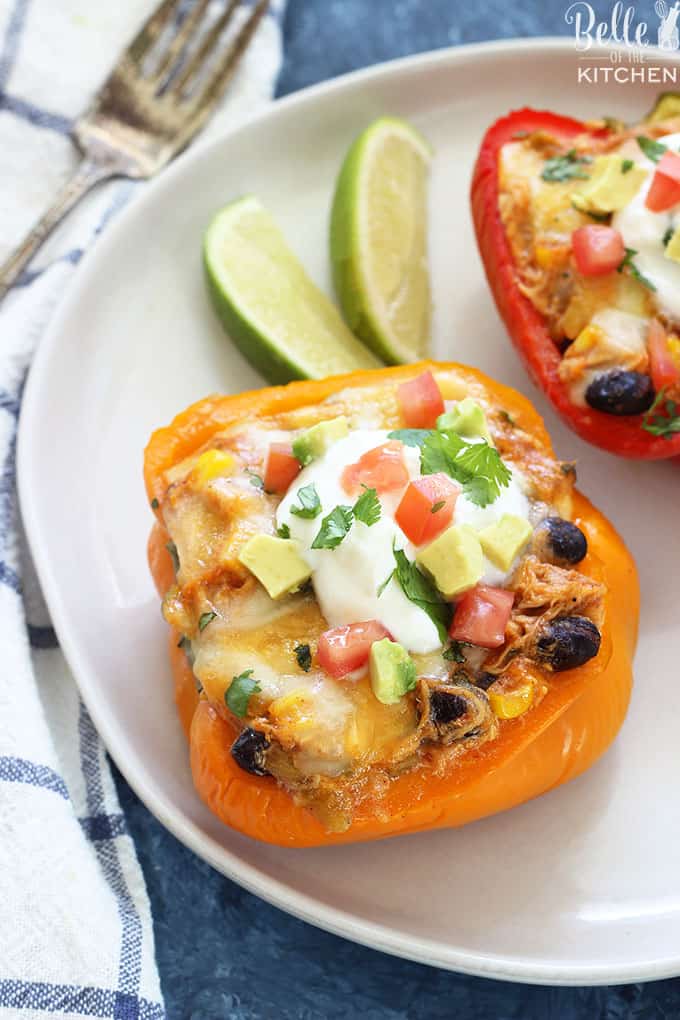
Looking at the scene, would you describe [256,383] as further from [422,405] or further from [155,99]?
[155,99]

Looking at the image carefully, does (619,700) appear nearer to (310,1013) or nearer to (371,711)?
(371,711)

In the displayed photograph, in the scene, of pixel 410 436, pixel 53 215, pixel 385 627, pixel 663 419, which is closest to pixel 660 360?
pixel 663 419

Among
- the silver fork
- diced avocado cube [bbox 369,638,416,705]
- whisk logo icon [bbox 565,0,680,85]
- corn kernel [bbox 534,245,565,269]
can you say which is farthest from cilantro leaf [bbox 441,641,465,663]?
whisk logo icon [bbox 565,0,680,85]

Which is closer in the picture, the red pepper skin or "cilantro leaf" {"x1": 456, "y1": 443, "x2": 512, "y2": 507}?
"cilantro leaf" {"x1": 456, "y1": 443, "x2": 512, "y2": 507}

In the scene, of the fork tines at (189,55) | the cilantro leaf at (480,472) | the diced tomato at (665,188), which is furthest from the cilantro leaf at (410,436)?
the fork tines at (189,55)

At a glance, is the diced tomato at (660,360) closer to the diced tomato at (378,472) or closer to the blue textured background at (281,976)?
the diced tomato at (378,472)

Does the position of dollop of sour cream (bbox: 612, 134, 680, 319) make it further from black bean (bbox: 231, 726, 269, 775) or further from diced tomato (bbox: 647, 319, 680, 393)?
black bean (bbox: 231, 726, 269, 775)

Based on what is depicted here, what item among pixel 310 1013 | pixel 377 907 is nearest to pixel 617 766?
pixel 377 907
